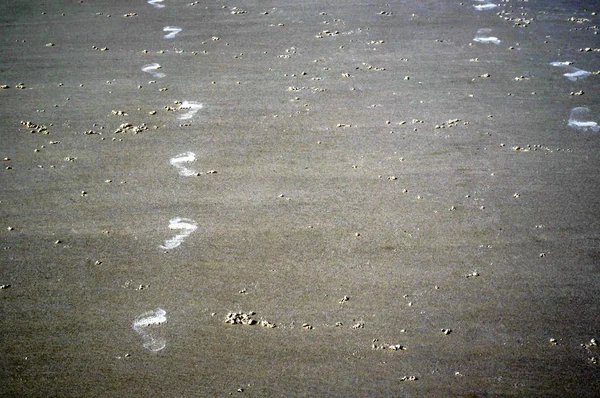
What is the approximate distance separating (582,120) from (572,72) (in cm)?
122

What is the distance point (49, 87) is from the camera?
692cm

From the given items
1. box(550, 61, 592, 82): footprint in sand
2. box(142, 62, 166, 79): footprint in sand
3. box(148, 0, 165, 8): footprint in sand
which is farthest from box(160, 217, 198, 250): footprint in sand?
box(148, 0, 165, 8): footprint in sand

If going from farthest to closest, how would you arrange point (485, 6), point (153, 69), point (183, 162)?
point (485, 6)
point (153, 69)
point (183, 162)

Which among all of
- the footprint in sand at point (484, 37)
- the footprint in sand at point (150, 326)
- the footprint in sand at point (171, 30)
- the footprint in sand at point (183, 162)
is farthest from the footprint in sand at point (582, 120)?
the footprint in sand at point (171, 30)

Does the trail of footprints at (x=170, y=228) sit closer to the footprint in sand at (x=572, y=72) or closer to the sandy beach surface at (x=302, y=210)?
Answer: the sandy beach surface at (x=302, y=210)

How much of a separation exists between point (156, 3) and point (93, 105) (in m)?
3.61

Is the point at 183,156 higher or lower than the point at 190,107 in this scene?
lower

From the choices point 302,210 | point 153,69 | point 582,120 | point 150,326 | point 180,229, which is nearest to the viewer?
point 150,326

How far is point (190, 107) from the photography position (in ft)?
21.3

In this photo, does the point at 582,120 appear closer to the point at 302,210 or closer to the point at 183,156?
the point at 302,210

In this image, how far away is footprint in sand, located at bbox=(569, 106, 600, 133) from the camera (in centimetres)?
597

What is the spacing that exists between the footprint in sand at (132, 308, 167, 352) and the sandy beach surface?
0.05 ft

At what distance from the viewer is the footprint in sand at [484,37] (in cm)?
784

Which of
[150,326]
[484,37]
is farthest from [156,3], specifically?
[150,326]
